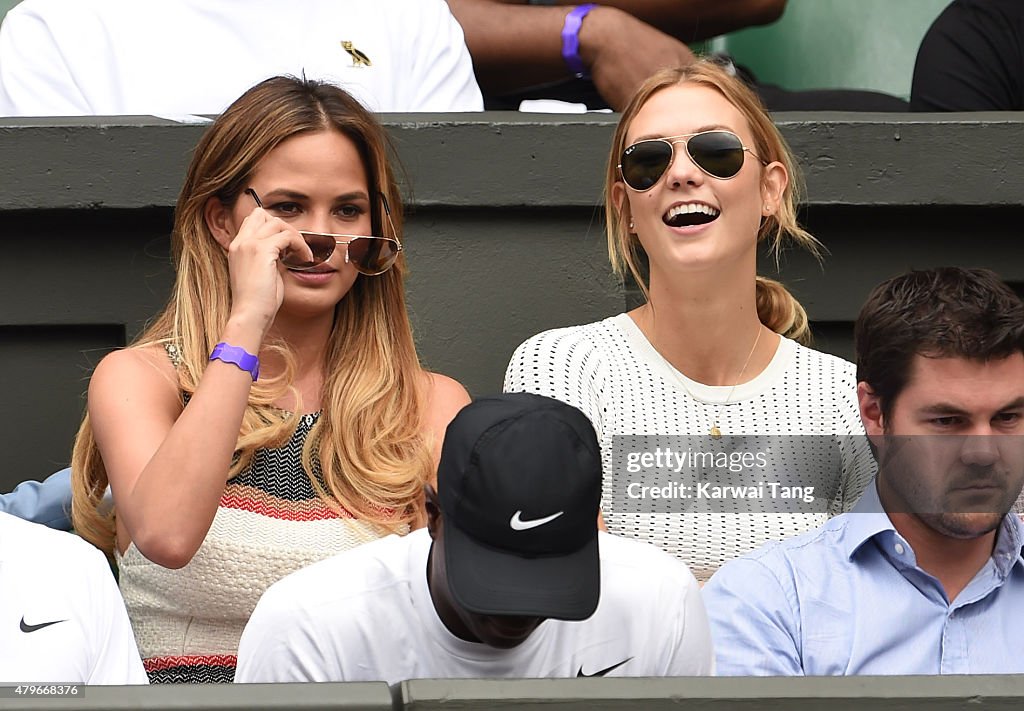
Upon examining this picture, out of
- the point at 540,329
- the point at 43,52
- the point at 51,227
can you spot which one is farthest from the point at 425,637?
the point at 43,52

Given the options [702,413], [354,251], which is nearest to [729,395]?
[702,413]

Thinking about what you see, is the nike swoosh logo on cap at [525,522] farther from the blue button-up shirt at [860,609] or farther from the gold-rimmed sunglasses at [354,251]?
the gold-rimmed sunglasses at [354,251]

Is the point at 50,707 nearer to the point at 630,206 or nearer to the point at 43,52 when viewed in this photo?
the point at 630,206

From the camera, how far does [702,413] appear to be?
3246 millimetres

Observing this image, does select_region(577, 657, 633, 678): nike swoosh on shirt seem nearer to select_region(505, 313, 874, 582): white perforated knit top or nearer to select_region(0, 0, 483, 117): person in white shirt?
select_region(505, 313, 874, 582): white perforated knit top

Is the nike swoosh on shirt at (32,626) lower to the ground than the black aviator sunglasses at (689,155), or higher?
lower

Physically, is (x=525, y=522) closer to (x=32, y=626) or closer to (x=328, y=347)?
(x=32, y=626)

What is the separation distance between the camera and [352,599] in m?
2.41

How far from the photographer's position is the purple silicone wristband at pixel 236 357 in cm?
284

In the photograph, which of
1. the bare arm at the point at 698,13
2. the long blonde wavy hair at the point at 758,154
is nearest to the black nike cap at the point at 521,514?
the long blonde wavy hair at the point at 758,154

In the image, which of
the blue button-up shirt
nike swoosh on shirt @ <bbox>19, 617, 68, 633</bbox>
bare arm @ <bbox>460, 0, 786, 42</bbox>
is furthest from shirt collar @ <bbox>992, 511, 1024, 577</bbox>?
bare arm @ <bbox>460, 0, 786, 42</bbox>

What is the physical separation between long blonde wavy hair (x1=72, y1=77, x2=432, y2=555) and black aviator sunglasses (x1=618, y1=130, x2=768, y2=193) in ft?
1.55

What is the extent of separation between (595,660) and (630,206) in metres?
1.19

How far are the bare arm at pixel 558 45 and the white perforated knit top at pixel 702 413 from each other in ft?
3.36
